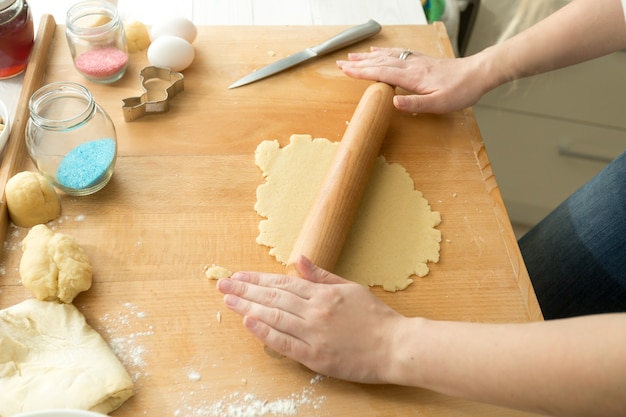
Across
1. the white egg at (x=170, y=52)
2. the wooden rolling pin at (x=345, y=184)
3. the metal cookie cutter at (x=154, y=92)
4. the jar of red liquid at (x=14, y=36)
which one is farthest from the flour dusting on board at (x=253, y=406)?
the jar of red liquid at (x=14, y=36)

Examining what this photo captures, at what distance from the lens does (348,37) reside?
4.13 ft

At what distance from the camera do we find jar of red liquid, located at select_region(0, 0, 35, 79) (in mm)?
1048

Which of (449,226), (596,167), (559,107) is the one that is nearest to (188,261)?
(449,226)

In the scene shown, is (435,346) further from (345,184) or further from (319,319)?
(345,184)

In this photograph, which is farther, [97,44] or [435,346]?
[97,44]

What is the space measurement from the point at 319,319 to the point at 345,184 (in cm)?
25

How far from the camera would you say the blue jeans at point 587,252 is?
3.53 feet

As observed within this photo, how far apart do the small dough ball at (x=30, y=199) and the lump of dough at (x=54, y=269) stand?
64mm

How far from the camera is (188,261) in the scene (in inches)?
35.5

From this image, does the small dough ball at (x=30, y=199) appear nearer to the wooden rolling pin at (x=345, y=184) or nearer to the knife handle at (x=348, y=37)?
the wooden rolling pin at (x=345, y=184)

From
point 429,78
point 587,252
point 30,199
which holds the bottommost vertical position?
point 587,252

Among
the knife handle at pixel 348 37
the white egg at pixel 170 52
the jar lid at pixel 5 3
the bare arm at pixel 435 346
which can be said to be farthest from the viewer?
the knife handle at pixel 348 37

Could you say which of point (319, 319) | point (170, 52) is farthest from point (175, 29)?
point (319, 319)

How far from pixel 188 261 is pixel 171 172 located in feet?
0.64
